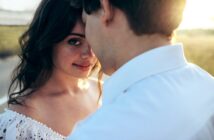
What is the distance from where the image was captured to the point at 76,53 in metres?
1.83

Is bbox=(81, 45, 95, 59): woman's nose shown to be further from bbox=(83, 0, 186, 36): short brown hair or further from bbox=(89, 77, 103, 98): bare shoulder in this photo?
bbox=(83, 0, 186, 36): short brown hair

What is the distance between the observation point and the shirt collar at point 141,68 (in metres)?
0.86

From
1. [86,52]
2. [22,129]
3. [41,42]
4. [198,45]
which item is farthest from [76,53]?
[198,45]

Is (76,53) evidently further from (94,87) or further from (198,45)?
(198,45)

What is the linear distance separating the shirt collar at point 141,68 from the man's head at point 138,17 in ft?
0.15

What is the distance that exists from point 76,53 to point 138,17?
0.97m

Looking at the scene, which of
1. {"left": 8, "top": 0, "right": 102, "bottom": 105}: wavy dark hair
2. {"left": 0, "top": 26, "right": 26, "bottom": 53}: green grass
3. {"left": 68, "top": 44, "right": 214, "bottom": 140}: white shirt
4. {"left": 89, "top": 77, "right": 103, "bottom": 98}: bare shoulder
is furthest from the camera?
{"left": 0, "top": 26, "right": 26, "bottom": 53}: green grass

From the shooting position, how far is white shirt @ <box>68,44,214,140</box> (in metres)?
0.80

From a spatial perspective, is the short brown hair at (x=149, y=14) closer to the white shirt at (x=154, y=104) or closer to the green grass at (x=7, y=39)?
the white shirt at (x=154, y=104)

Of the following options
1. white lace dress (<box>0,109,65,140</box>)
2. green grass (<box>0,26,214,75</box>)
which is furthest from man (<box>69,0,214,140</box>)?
green grass (<box>0,26,214,75</box>)

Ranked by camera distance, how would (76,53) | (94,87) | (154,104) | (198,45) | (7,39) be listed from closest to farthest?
(154,104) < (76,53) < (94,87) < (198,45) < (7,39)

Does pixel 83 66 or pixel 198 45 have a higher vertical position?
pixel 83 66

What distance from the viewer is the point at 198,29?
13.5ft

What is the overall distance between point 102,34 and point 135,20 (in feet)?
0.26
